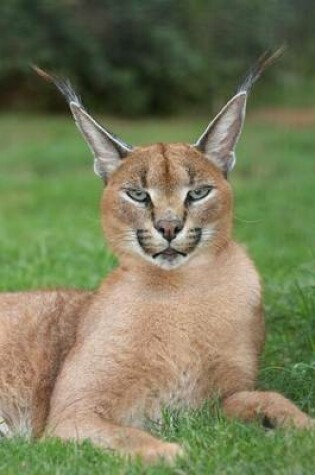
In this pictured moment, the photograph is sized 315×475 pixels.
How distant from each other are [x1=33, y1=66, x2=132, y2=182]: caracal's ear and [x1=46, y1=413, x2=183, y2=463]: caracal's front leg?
1.14 m

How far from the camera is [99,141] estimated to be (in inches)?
226

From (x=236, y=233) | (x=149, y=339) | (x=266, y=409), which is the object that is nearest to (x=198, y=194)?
(x=149, y=339)

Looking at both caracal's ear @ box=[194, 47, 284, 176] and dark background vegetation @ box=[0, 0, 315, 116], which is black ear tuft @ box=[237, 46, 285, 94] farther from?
dark background vegetation @ box=[0, 0, 315, 116]

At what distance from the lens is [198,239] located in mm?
5469

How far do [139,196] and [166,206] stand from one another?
0.53ft

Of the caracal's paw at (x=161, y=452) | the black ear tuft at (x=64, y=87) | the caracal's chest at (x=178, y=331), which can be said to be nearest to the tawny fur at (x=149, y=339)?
the caracal's chest at (x=178, y=331)

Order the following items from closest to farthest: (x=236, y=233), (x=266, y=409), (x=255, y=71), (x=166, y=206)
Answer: (x=266, y=409) → (x=166, y=206) → (x=255, y=71) → (x=236, y=233)

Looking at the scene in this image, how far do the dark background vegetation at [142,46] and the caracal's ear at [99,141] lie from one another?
1205cm

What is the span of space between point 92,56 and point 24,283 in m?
10.3

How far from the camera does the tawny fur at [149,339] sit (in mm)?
5301

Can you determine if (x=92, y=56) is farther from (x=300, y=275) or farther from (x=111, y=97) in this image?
(x=300, y=275)

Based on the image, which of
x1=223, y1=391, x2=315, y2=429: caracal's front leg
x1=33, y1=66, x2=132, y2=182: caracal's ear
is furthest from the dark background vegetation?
x1=223, y1=391, x2=315, y2=429: caracal's front leg

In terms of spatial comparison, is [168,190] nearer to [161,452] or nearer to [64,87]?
[64,87]

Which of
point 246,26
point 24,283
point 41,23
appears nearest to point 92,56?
point 41,23
